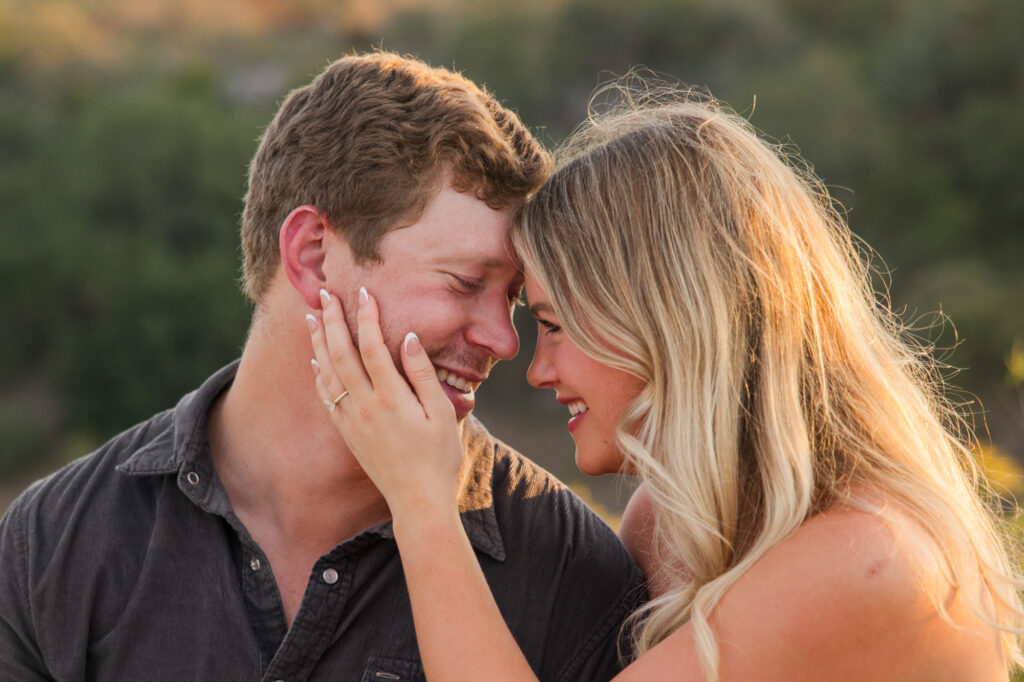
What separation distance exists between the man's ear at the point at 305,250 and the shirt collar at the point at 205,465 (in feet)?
1.23

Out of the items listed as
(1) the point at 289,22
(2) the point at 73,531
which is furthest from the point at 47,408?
(2) the point at 73,531

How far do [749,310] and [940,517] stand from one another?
58 cm

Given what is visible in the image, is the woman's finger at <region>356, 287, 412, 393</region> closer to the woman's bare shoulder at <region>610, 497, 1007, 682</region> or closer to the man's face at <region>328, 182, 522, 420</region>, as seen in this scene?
the man's face at <region>328, 182, 522, 420</region>

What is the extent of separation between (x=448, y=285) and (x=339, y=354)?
306 mm

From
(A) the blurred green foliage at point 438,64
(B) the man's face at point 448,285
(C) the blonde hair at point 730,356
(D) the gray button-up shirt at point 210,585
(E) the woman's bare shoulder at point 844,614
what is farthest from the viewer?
(A) the blurred green foliage at point 438,64

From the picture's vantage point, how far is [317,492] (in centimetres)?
271

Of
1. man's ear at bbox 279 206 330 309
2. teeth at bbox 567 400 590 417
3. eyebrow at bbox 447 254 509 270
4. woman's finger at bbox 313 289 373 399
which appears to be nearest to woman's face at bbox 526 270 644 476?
teeth at bbox 567 400 590 417

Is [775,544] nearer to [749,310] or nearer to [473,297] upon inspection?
[749,310]

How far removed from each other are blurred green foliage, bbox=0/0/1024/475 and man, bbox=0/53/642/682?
16.2m

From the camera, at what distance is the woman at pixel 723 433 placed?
2172mm

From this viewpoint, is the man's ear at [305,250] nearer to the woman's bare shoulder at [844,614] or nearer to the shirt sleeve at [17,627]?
the shirt sleeve at [17,627]

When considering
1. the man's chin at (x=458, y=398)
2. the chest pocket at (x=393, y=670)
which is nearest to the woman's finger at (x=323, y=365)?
the man's chin at (x=458, y=398)

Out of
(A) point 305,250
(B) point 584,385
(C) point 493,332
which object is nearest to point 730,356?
(B) point 584,385

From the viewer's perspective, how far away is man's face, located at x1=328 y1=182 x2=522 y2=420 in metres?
2.59
